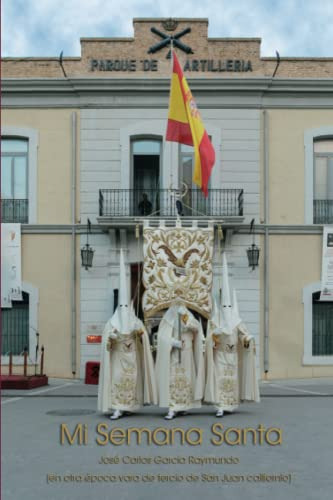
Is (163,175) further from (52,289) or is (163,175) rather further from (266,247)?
(52,289)

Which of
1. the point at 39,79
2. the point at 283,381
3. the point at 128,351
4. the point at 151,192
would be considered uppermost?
the point at 39,79

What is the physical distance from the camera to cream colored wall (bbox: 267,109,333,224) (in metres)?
20.7

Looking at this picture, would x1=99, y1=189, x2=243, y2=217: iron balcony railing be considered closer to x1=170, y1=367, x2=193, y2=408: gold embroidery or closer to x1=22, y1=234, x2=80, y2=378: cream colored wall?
x1=22, y1=234, x2=80, y2=378: cream colored wall

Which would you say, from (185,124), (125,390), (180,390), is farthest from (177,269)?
(185,124)

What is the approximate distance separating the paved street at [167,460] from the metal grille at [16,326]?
736cm

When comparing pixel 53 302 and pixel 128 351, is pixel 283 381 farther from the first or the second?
pixel 128 351

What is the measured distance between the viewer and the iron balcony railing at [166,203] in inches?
798

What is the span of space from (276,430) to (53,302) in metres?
10.6

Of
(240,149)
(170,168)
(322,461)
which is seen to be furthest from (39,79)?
(322,461)

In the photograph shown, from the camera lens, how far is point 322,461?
889 centimetres

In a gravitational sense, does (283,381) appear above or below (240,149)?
below

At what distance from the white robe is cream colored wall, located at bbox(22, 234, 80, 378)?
316 inches

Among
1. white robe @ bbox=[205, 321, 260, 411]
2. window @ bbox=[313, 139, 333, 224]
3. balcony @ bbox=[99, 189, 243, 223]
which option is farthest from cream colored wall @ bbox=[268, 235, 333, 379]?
white robe @ bbox=[205, 321, 260, 411]

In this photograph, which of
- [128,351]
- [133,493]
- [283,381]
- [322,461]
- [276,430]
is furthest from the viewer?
[283,381]
